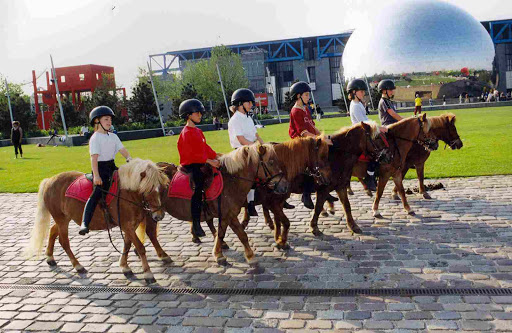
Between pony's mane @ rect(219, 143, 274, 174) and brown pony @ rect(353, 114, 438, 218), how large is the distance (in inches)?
143

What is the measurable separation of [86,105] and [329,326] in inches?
2153

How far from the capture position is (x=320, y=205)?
9281mm

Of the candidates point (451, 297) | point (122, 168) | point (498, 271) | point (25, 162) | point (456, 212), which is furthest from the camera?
Answer: point (25, 162)

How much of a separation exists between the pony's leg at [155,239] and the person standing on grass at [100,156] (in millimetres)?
1142

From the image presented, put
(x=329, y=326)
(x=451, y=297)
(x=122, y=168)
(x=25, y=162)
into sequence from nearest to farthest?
(x=329, y=326) → (x=451, y=297) → (x=122, y=168) → (x=25, y=162)

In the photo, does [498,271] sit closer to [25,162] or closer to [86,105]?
[25,162]

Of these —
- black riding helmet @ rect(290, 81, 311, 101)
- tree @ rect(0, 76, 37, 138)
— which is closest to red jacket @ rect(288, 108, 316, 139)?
black riding helmet @ rect(290, 81, 311, 101)

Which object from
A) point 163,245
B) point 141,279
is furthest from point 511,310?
point 163,245

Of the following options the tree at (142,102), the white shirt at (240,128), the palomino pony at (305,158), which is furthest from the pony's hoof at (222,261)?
the tree at (142,102)

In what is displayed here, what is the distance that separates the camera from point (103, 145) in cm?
755

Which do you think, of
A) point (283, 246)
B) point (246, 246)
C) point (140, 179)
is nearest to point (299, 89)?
point (283, 246)

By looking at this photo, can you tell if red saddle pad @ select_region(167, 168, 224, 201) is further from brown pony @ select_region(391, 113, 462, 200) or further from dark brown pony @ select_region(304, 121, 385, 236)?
brown pony @ select_region(391, 113, 462, 200)

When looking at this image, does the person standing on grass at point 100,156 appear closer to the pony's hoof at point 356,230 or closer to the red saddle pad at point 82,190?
the red saddle pad at point 82,190

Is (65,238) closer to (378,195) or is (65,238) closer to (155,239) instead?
(155,239)
